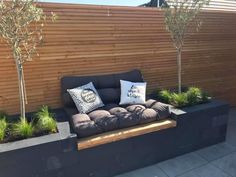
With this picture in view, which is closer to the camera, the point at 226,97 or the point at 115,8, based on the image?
the point at 115,8

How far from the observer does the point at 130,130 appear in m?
2.64

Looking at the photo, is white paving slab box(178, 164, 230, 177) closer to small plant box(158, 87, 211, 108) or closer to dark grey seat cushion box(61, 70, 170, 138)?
dark grey seat cushion box(61, 70, 170, 138)

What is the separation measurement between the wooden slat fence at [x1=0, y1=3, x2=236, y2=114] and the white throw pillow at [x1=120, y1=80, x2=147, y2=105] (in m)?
0.40

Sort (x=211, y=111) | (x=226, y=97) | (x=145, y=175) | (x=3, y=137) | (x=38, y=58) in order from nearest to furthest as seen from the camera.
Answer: (x=3, y=137), (x=145, y=175), (x=38, y=58), (x=211, y=111), (x=226, y=97)

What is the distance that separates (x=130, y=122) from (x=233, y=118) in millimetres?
2526

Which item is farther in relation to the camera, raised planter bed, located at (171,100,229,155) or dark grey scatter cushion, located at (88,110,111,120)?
raised planter bed, located at (171,100,229,155)

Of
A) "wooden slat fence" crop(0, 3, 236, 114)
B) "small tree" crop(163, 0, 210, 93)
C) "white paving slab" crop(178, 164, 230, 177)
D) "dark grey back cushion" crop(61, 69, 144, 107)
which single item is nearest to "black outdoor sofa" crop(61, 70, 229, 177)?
"dark grey back cushion" crop(61, 69, 144, 107)

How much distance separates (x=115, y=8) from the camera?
3309 mm

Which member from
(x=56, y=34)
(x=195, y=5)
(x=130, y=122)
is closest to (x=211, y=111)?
(x=130, y=122)

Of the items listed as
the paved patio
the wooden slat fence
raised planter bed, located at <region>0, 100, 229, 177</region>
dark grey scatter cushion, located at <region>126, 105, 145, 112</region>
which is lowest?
the paved patio

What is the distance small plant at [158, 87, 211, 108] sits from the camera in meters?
3.21

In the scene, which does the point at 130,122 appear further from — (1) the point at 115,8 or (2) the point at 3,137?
(1) the point at 115,8

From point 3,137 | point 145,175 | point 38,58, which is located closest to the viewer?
point 3,137

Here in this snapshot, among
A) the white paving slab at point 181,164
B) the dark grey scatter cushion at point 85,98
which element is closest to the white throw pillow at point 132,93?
the dark grey scatter cushion at point 85,98
